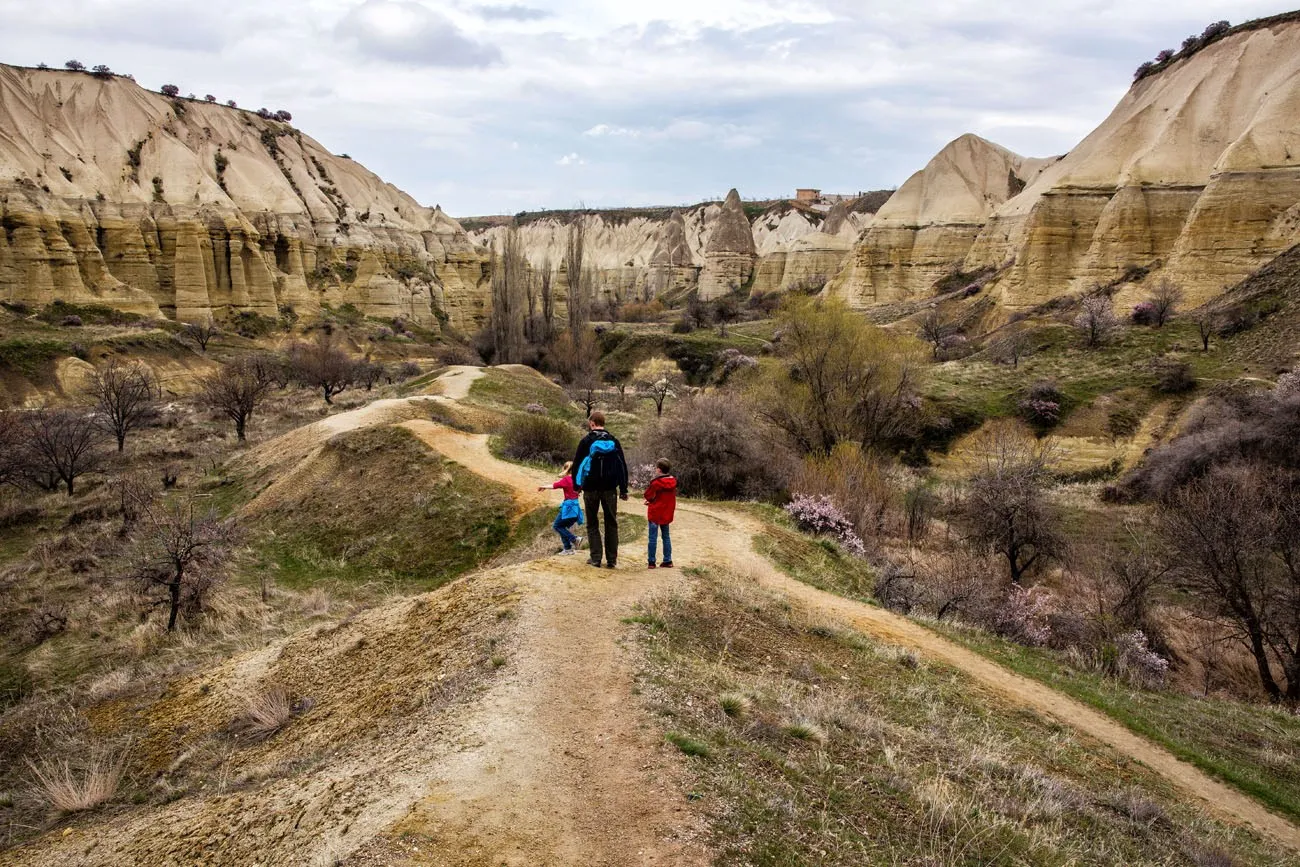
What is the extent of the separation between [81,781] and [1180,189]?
4861 cm

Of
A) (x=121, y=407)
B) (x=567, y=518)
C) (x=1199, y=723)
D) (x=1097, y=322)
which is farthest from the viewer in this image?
(x=1097, y=322)

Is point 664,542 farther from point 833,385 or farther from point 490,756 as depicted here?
point 833,385

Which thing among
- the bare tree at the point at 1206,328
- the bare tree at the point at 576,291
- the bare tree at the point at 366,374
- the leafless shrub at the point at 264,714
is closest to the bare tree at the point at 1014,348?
the bare tree at the point at 1206,328

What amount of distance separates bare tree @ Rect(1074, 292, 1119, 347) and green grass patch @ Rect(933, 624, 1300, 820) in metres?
27.1

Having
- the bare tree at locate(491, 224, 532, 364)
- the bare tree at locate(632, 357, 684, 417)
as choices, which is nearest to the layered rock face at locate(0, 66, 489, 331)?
the bare tree at locate(491, 224, 532, 364)

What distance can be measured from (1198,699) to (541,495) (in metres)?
12.4

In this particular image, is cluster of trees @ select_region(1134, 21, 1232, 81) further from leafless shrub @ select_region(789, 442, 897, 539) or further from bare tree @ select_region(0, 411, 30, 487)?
bare tree @ select_region(0, 411, 30, 487)

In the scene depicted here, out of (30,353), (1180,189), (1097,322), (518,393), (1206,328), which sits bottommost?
(518,393)

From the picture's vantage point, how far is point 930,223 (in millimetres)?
61656

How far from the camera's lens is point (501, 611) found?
7359mm

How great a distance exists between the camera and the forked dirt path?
400 centimetres

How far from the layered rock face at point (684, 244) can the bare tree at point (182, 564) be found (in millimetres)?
69728

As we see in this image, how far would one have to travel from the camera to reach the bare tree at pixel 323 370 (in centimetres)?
3733

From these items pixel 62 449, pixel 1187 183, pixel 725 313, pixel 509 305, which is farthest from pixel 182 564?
pixel 725 313
